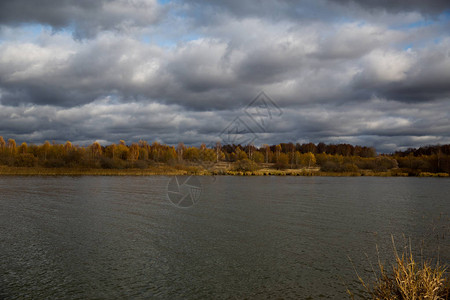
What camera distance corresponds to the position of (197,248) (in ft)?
58.0

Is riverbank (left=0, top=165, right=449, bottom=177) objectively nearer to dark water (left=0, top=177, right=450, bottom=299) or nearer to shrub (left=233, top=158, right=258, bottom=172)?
shrub (left=233, top=158, right=258, bottom=172)

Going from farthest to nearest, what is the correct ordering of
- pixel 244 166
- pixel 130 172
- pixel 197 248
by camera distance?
1. pixel 244 166
2. pixel 130 172
3. pixel 197 248

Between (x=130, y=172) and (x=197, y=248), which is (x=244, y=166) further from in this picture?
(x=197, y=248)

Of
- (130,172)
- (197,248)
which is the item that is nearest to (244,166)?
(130,172)

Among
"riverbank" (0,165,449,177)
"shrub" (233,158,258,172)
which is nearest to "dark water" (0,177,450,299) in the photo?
"riverbank" (0,165,449,177)

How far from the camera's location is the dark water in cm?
1230

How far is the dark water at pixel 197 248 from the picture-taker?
1230cm

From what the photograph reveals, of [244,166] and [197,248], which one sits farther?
[244,166]

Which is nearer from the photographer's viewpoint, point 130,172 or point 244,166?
point 130,172

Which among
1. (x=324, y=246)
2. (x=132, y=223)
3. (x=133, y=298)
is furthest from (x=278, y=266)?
(x=132, y=223)

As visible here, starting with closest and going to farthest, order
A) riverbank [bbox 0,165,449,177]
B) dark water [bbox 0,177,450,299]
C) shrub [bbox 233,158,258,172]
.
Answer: dark water [bbox 0,177,450,299] < riverbank [bbox 0,165,449,177] < shrub [bbox 233,158,258,172]

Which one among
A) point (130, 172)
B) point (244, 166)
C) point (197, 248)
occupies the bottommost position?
point (197, 248)

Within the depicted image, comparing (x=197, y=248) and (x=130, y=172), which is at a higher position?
(x=130, y=172)

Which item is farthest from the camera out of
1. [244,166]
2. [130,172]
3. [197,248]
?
[244,166]
